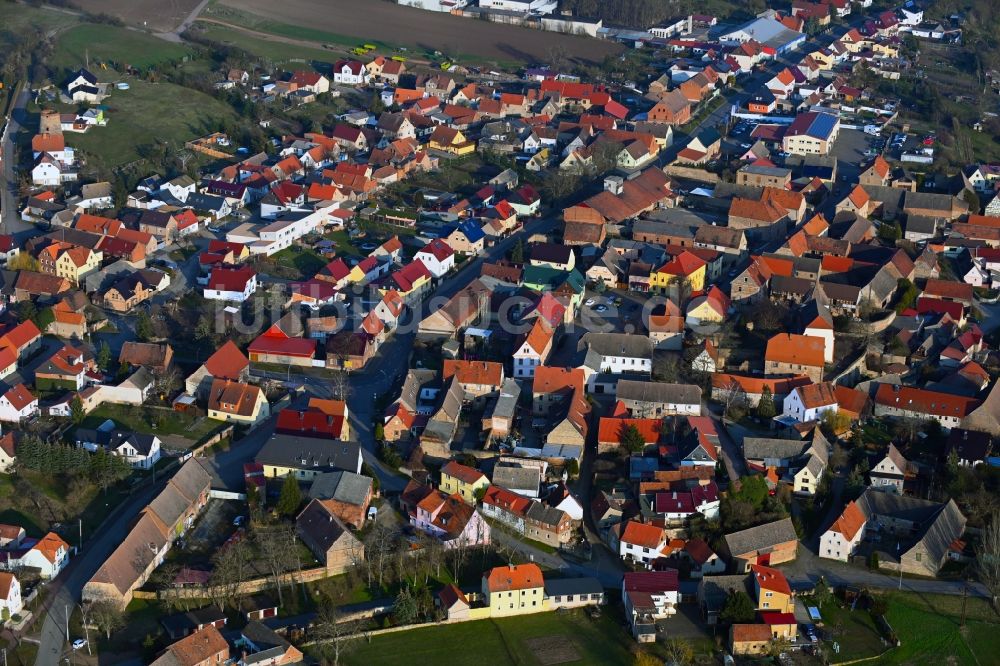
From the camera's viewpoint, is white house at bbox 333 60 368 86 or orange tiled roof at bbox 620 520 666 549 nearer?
orange tiled roof at bbox 620 520 666 549

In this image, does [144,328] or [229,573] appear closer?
[229,573]

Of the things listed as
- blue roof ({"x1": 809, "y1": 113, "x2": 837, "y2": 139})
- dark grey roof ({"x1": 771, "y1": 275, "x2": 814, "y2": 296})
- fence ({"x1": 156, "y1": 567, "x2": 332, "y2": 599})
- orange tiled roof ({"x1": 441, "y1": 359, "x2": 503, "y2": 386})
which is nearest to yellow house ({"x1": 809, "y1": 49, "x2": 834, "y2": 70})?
blue roof ({"x1": 809, "y1": 113, "x2": 837, "y2": 139})

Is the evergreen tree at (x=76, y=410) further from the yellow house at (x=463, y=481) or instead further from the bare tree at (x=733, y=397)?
the bare tree at (x=733, y=397)

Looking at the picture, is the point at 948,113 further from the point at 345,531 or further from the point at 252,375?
the point at 345,531

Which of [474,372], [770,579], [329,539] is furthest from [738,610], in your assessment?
[474,372]

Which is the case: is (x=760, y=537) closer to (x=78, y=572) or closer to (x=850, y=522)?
(x=850, y=522)

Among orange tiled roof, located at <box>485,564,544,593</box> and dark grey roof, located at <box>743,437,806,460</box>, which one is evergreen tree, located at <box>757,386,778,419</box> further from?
orange tiled roof, located at <box>485,564,544,593</box>

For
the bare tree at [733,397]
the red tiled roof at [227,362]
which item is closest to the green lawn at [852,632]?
the bare tree at [733,397]

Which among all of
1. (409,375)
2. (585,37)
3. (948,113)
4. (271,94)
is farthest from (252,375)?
(585,37)
